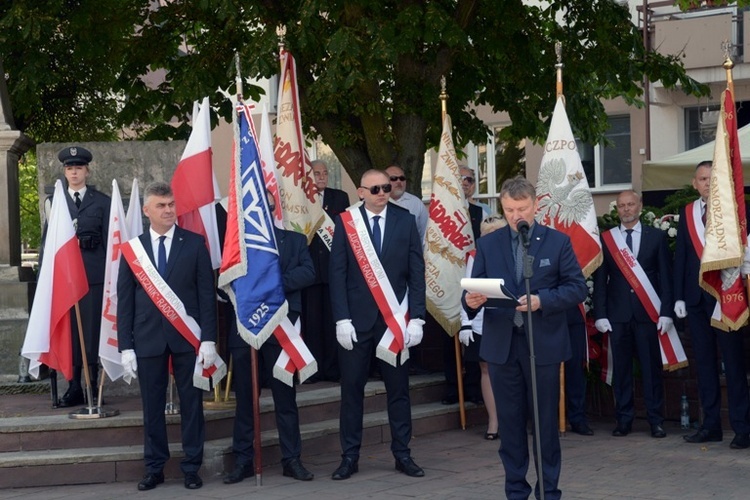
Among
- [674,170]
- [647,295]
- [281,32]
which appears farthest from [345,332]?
[674,170]

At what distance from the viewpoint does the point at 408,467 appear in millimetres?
8680

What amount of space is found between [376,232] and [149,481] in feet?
7.72

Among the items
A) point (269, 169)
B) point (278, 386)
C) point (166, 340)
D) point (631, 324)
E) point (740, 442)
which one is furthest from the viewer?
point (631, 324)

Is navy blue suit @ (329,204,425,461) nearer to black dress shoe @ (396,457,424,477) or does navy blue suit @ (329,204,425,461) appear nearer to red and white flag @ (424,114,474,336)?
black dress shoe @ (396,457,424,477)

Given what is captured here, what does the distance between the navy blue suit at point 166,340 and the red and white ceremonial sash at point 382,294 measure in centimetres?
108

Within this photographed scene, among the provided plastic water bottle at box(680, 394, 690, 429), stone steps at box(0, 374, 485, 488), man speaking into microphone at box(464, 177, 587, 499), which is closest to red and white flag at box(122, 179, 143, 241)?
stone steps at box(0, 374, 485, 488)

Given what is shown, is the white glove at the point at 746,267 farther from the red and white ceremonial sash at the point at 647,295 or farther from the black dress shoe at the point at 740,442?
the black dress shoe at the point at 740,442

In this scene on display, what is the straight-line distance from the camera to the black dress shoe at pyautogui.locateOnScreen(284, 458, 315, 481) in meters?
8.52

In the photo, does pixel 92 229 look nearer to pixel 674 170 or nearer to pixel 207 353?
pixel 207 353

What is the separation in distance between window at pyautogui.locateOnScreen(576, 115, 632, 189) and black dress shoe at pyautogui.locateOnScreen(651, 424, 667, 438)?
16281 millimetres

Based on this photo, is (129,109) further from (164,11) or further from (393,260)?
(393,260)

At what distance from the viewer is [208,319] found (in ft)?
27.6

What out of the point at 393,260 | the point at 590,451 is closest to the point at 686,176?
the point at 590,451

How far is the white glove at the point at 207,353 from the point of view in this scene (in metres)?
8.31
